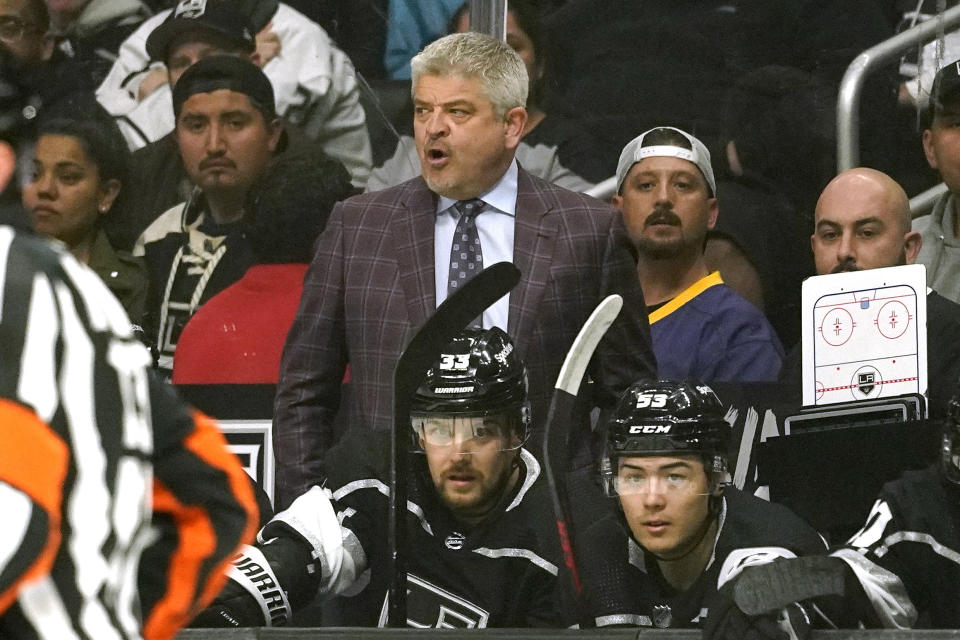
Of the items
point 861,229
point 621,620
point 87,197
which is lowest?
point 621,620

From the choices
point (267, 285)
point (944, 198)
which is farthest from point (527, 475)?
point (944, 198)

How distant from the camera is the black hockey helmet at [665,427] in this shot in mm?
3576

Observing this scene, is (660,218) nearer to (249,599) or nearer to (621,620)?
(621,620)

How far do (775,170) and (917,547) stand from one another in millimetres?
1367

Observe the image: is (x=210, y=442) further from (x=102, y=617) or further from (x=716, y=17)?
(x=716, y=17)

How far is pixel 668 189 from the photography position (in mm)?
4270

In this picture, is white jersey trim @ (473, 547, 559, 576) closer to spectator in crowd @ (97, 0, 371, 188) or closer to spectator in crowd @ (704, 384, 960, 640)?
spectator in crowd @ (704, 384, 960, 640)

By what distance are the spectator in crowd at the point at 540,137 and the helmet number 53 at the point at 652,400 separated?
113cm

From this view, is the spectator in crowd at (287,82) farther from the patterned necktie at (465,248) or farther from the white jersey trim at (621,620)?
the white jersey trim at (621,620)

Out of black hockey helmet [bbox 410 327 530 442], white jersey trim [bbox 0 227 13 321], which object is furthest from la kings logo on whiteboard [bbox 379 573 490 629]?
white jersey trim [bbox 0 227 13 321]

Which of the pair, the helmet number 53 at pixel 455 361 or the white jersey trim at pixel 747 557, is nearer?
the white jersey trim at pixel 747 557

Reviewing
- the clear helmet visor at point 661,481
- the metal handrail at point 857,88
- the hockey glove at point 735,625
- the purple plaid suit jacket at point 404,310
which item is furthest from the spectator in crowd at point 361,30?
the hockey glove at point 735,625

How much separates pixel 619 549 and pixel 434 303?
0.69m

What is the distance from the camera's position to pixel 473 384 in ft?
11.9
